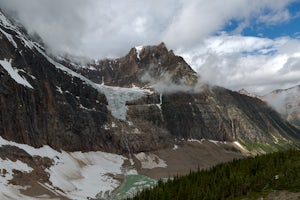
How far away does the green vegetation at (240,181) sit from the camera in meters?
80.7

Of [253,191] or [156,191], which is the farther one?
[156,191]

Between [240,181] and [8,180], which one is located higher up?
[8,180]

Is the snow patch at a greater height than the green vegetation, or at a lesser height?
greater

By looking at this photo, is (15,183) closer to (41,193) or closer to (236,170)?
(41,193)

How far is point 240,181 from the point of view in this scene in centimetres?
8875

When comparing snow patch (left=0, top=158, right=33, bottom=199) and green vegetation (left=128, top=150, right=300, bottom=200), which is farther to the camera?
snow patch (left=0, top=158, right=33, bottom=199)

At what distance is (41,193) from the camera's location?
184 meters

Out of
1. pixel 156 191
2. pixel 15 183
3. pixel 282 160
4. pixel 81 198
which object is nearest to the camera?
pixel 156 191

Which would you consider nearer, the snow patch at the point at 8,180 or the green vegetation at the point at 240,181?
the green vegetation at the point at 240,181

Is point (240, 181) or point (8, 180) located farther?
point (8, 180)

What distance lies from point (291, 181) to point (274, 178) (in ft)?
16.5

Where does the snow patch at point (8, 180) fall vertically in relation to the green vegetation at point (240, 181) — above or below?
above

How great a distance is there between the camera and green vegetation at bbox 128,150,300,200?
8069cm

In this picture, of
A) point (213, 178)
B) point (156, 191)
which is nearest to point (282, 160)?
point (213, 178)
